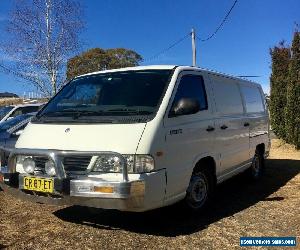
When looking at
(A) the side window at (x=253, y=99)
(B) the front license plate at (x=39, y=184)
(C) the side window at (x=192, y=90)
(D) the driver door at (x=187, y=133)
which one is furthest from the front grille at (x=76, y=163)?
(A) the side window at (x=253, y=99)

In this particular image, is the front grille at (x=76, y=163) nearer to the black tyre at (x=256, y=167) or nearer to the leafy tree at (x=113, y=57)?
the black tyre at (x=256, y=167)

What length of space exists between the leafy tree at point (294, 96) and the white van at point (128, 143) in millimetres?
7497

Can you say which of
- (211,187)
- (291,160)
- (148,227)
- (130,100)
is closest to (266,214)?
A: (211,187)

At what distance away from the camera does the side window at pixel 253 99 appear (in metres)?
7.83

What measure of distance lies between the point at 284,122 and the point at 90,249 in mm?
11856

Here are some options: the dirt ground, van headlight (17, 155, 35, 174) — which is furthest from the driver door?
van headlight (17, 155, 35, 174)

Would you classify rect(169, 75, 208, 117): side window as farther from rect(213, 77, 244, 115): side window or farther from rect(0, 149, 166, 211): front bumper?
rect(0, 149, 166, 211): front bumper

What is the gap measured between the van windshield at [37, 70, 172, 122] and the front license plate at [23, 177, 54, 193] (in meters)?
0.81

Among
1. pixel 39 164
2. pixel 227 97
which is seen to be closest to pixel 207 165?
pixel 227 97

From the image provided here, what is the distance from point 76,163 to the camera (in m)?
4.57

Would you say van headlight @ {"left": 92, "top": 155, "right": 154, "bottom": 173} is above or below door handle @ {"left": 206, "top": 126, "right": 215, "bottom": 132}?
below

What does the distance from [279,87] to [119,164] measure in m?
11.8

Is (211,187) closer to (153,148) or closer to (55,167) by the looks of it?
(153,148)

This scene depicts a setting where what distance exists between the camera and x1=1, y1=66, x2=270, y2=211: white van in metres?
4.45
